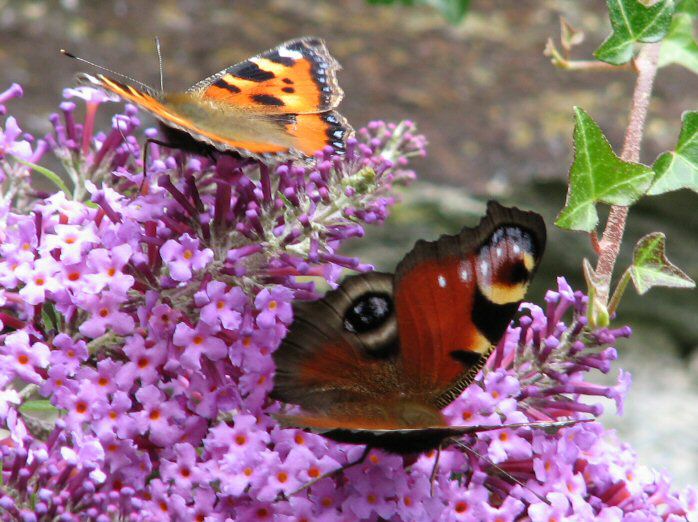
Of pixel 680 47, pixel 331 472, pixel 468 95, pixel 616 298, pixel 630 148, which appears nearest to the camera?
pixel 331 472

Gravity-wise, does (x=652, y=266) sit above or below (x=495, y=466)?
above

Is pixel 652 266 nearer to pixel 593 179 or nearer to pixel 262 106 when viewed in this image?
pixel 593 179

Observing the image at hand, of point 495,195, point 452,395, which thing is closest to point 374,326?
point 452,395

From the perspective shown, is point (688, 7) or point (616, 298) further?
point (688, 7)

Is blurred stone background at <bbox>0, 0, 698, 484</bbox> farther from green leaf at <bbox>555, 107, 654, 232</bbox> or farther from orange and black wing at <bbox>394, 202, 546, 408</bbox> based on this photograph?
orange and black wing at <bbox>394, 202, 546, 408</bbox>

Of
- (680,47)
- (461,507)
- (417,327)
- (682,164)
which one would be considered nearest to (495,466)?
(461,507)

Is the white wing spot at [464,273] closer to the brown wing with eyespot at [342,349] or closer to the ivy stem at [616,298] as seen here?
the brown wing with eyespot at [342,349]

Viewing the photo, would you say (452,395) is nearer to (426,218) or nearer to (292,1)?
(426,218)
